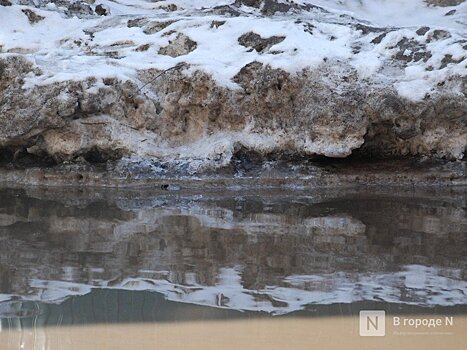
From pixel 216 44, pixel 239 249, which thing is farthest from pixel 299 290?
pixel 216 44

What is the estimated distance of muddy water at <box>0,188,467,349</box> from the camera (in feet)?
10.4

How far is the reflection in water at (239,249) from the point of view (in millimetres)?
3703

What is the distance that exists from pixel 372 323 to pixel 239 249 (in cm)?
158

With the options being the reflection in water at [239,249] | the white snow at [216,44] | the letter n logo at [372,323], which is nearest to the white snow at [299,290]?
the reflection in water at [239,249]

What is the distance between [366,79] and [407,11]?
147 inches

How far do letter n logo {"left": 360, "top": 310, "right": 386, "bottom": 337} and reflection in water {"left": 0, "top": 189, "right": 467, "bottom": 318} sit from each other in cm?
19

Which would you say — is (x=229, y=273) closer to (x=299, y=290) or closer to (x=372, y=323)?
(x=299, y=290)

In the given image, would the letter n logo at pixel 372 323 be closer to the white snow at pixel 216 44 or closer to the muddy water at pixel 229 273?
the muddy water at pixel 229 273

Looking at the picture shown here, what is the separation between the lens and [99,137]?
798 centimetres

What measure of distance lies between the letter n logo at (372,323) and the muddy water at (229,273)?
34 mm

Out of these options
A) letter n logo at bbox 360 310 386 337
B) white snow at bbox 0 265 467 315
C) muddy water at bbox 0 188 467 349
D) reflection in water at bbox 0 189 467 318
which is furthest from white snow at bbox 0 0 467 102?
letter n logo at bbox 360 310 386 337

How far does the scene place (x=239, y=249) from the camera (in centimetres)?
470

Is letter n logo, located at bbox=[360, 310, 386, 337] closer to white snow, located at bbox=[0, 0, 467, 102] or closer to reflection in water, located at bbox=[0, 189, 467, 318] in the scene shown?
reflection in water, located at bbox=[0, 189, 467, 318]

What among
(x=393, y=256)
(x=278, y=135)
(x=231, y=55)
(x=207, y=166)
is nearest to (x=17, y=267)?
(x=393, y=256)
